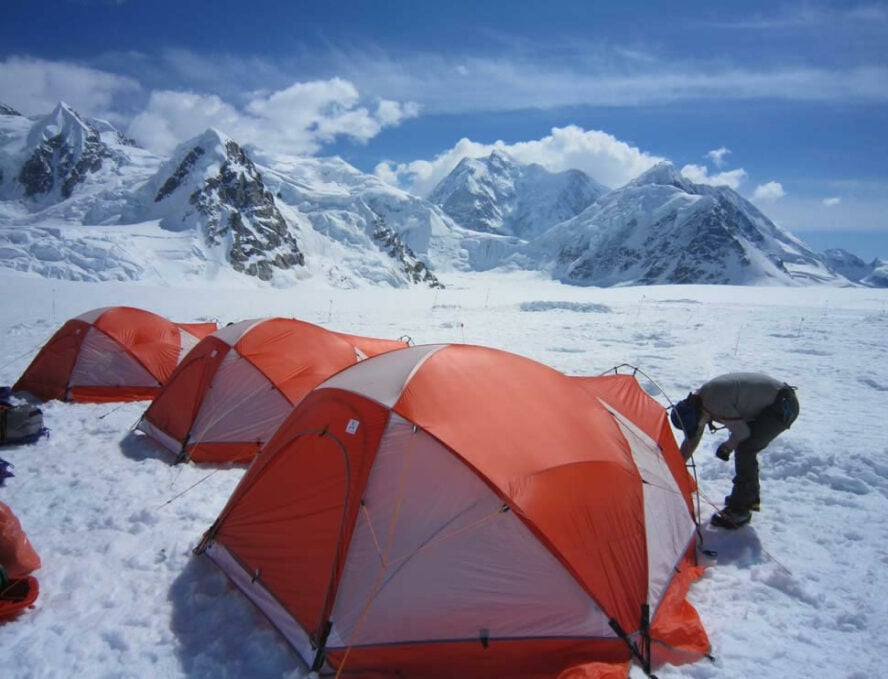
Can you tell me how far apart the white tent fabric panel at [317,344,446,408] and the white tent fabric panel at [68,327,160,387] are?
20.8ft

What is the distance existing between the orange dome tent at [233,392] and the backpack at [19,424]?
1.35m

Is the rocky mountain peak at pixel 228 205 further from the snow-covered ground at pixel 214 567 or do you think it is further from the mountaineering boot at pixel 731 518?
the mountaineering boot at pixel 731 518

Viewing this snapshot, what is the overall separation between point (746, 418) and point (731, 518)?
111 cm

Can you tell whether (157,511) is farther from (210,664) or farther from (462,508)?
(462,508)

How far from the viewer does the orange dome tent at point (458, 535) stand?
12.5 feet

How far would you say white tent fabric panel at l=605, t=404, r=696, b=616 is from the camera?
4.45m

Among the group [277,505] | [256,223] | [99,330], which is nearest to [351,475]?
[277,505]

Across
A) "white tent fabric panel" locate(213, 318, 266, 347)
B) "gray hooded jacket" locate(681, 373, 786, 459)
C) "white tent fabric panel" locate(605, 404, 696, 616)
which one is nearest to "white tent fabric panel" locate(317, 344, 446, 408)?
"white tent fabric panel" locate(605, 404, 696, 616)

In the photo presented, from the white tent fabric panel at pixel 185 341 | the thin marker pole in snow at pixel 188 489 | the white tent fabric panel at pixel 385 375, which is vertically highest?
the white tent fabric panel at pixel 385 375

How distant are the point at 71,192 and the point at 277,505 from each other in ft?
516

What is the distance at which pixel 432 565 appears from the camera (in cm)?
394

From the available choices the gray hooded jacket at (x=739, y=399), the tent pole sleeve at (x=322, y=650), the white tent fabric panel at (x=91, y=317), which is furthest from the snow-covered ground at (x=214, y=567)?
the white tent fabric panel at (x=91, y=317)

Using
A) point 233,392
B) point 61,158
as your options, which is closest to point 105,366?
point 233,392

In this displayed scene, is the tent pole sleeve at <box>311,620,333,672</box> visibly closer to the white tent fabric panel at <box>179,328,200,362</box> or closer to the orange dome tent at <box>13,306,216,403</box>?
the orange dome tent at <box>13,306,216,403</box>
